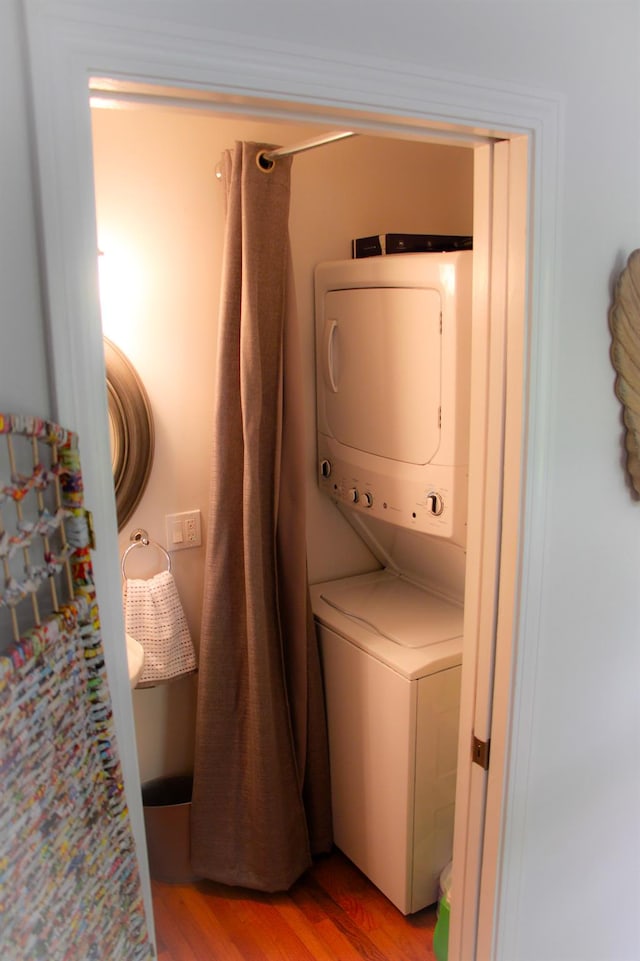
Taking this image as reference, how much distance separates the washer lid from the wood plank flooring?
0.85m

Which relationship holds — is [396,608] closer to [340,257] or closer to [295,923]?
[295,923]

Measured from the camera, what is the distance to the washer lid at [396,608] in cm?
227

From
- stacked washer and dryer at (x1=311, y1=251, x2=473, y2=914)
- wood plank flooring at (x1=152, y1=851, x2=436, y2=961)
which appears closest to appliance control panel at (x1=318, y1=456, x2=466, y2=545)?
stacked washer and dryer at (x1=311, y1=251, x2=473, y2=914)

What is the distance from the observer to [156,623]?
231 cm

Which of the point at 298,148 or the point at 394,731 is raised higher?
the point at 298,148

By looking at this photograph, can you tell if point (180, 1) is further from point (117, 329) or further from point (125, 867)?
point (117, 329)

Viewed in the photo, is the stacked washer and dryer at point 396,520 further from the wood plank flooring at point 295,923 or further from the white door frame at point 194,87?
the white door frame at point 194,87

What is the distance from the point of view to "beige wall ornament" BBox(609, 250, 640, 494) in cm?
133

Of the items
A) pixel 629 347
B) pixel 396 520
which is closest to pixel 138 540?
pixel 396 520

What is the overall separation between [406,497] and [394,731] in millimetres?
661

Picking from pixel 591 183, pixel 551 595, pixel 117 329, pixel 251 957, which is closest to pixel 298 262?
pixel 117 329

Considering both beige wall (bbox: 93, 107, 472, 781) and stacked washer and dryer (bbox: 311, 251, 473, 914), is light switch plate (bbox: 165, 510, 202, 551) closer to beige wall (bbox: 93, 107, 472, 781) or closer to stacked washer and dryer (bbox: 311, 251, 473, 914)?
beige wall (bbox: 93, 107, 472, 781)

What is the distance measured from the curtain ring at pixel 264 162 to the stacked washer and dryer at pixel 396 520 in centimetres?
36

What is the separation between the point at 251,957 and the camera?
218 cm
